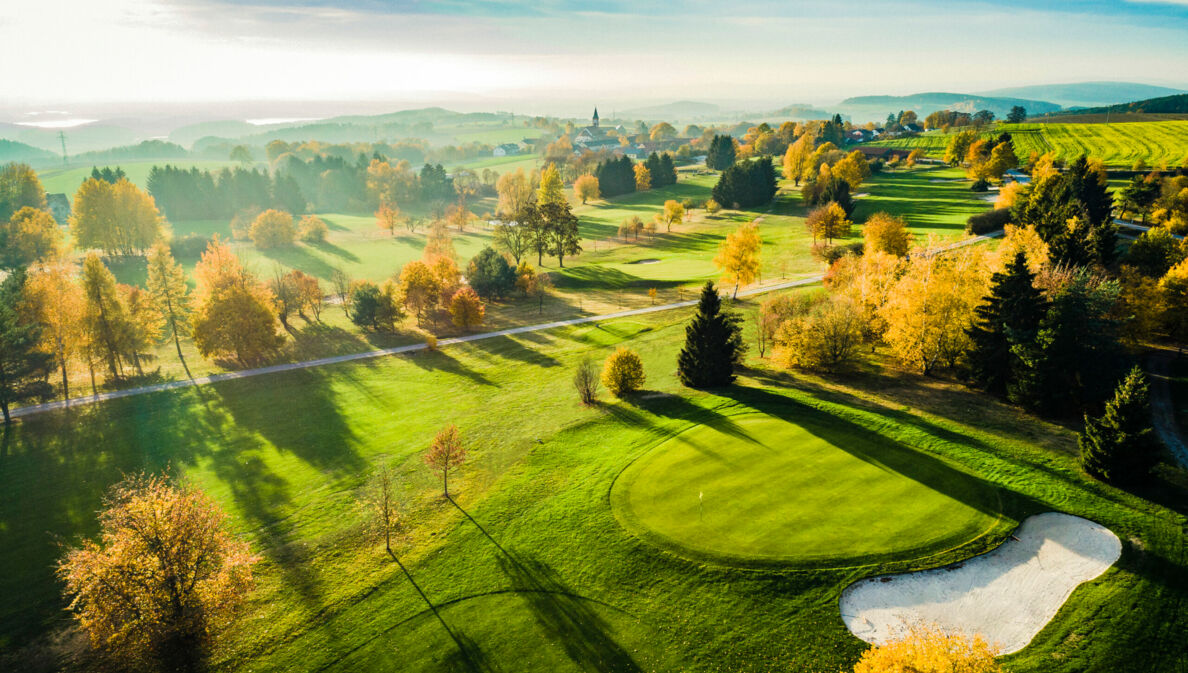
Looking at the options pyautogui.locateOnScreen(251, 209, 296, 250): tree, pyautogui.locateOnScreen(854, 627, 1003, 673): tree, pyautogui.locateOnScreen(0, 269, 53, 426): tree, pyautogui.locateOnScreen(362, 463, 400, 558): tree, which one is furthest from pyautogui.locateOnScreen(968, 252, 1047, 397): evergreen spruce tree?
pyautogui.locateOnScreen(251, 209, 296, 250): tree

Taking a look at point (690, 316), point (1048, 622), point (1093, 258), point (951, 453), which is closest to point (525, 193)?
point (690, 316)

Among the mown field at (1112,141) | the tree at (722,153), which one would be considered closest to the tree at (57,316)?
the mown field at (1112,141)

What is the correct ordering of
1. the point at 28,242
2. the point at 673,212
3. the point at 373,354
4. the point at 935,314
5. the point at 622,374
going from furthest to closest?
the point at 673,212 < the point at 28,242 < the point at 373,354 < the point at 622,374 < the point at 935,314

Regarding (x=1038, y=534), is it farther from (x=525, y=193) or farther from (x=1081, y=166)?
(x=525, y=193)

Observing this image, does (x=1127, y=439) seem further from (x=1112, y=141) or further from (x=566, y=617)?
(x=1112, y=141)

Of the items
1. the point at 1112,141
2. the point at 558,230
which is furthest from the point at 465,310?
the point at 1112,141

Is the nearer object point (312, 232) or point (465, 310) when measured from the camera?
point (465, 310)
